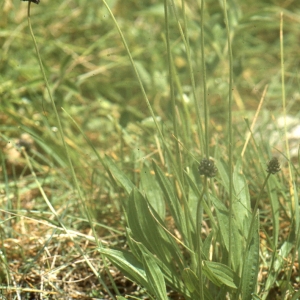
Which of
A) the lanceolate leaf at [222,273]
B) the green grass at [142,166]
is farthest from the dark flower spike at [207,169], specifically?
the lanceolate leaf at [222,273]

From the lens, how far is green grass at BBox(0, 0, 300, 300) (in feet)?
3.49

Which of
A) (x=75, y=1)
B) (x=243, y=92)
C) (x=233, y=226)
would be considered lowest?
(x=243, y=92)

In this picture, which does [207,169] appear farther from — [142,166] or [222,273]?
[142,166]

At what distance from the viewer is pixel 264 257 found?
4.15 ft

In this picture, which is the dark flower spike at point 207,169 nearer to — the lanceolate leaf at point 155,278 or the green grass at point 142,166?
the green grass at point 142,166

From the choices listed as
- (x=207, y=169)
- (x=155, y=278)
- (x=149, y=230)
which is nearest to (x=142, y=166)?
(x=149, y=230)

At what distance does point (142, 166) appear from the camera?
1424 mm

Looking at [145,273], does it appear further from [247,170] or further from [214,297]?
[247,170]

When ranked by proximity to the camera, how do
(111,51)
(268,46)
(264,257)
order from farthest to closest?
1. (268,46)
2. (111,51)
3. (264,257)

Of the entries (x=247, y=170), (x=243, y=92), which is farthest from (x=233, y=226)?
(x=243, y=92)

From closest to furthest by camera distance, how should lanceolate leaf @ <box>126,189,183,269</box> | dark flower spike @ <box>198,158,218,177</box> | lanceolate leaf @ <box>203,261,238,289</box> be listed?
dark flower spike @ <box>198,158,218,177</box> → lanceolate leaf @ <box>203,261,238,289</box> → lanceolate leaf @ <box>126,189,183,269</box>

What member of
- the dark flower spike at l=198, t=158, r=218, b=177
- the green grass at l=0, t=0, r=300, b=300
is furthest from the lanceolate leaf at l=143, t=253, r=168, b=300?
the dark flower spike at l=198, t=158, r=218, b=177

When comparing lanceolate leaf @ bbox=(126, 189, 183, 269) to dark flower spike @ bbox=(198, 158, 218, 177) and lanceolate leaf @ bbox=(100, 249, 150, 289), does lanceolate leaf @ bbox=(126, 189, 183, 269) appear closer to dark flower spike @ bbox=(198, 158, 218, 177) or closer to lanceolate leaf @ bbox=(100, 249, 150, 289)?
lanceolate leaf @ bbox=(100, 249, 150, 289)

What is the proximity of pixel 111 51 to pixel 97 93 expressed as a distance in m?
0.27
